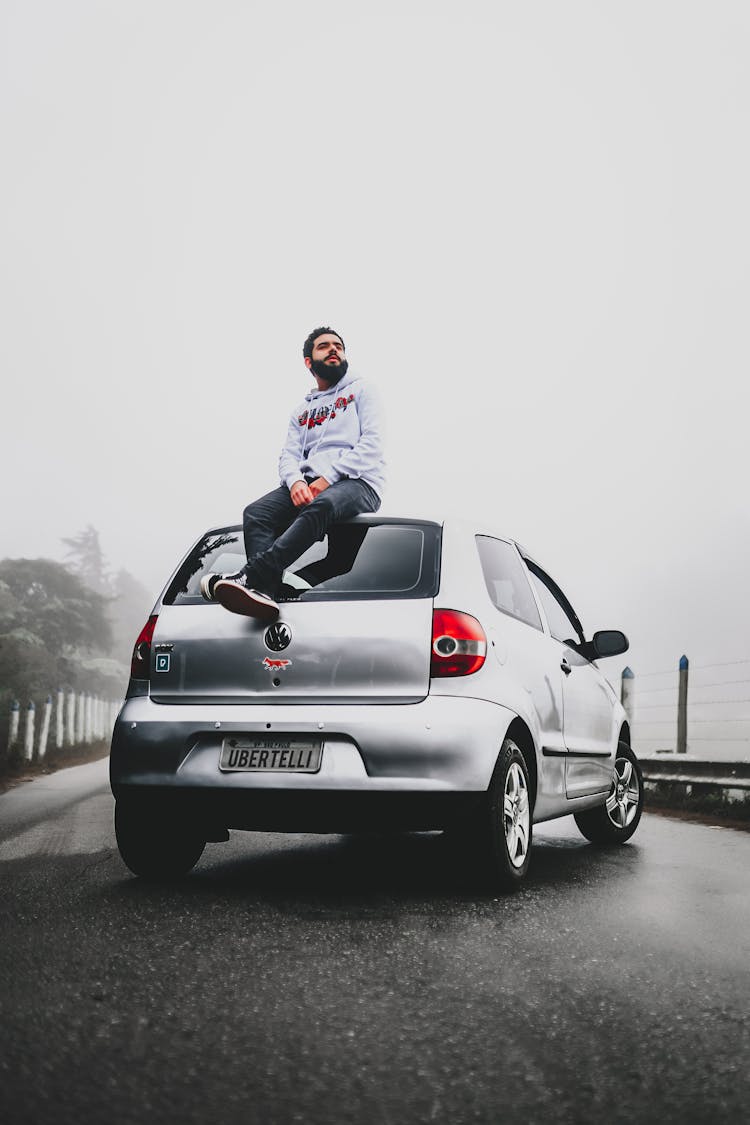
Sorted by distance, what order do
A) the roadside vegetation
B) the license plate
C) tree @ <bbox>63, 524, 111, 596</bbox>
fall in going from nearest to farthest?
the license plate, the roadside vegetation, tree @ <bbox>63, 524, 111, 596</bbox>

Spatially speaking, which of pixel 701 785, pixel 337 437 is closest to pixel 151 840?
pixel 337 437

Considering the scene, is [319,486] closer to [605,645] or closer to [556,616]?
[556,616]

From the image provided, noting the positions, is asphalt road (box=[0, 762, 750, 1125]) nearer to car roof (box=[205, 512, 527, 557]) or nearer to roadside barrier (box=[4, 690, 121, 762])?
car roof (box=[205, 512, 527, 557])

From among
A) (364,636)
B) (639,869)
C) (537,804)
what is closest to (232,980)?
(364,636)

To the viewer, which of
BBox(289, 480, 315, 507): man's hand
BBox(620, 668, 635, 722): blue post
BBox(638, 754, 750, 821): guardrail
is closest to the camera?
BBox(289, 480, 315, 507): man's hand

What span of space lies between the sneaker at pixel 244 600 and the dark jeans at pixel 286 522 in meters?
0.12

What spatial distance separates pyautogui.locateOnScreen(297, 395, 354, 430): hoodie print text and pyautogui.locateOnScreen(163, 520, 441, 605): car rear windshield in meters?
1.07

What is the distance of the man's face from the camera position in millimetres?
6195

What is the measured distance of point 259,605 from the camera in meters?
4.84

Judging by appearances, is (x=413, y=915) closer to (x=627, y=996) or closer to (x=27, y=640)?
(x=627, y=996)

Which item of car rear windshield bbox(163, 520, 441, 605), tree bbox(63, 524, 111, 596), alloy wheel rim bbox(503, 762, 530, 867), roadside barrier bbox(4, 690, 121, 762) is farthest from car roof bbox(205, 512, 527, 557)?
tree bbox(63, 524, 111, 596)

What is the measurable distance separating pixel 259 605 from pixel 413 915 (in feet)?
4.95

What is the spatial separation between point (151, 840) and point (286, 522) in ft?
5.73

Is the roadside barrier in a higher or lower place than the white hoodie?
lower
